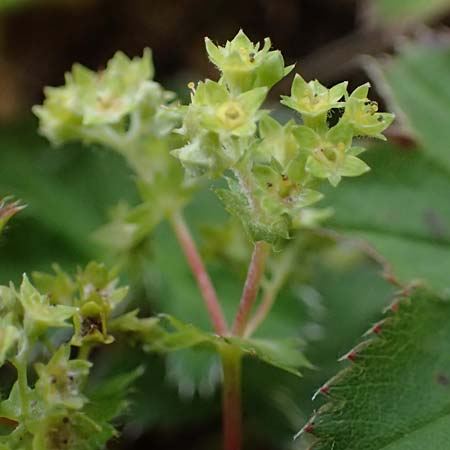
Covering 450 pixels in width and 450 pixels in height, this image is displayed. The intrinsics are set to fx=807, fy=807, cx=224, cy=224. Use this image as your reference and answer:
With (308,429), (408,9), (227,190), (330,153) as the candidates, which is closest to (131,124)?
(227,190)

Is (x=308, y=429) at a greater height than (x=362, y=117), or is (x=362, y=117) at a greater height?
(x=362, y=117)

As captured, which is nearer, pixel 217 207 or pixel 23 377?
pixel 23 377

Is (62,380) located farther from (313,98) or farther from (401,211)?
(401,211)

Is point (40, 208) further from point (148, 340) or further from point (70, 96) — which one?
point (148, 340)

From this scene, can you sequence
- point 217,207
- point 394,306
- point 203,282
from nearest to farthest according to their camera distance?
1. point 394,306
2. point 203,282
3. point 217,207

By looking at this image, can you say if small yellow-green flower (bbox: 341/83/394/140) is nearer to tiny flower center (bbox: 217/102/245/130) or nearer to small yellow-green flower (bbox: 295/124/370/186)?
small yellow-green flower (bbox: 295/124/370/186)

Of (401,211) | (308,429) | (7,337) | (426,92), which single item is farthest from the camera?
(426,92)

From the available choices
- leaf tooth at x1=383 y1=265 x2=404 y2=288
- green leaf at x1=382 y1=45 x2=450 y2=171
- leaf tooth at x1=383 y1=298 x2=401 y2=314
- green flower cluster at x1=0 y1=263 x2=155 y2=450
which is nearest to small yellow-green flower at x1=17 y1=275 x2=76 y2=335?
green flower cluster at x1=0 y1=263 x2=155 y2=450
